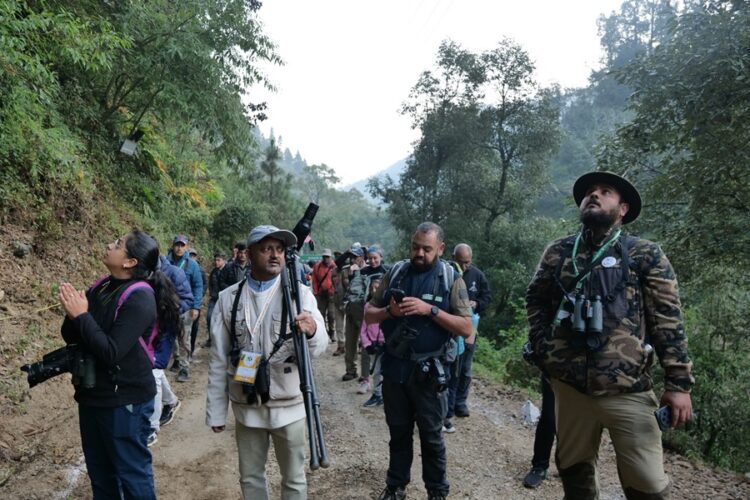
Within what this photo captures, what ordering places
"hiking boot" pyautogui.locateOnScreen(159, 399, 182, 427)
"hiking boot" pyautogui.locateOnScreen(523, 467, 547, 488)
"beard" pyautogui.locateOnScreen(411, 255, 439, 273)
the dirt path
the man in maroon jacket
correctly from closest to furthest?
"beard" pyautogui.locateOnScreen(411, 255, 439, 273) → the dirt path → "hiking boot" pyautogui.locateOnScreen(523, 467, 547, 488) → "hiking boot" pyautogui.locateOnScreen(159, 399, 182, 427) → the man in maroon jacket

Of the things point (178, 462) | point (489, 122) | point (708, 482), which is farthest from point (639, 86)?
point (489, 122)

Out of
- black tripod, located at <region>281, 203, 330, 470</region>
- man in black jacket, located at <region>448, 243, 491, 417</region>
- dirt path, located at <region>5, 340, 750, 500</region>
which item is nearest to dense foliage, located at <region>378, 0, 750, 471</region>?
dirt path, located at <region>5, 340, 750, 500</region>

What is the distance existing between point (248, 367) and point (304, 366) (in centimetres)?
34

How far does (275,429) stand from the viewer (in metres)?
2.87

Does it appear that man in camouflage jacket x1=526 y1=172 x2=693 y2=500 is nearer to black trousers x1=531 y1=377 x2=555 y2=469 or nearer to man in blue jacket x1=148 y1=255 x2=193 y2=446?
black trousers x1=531 y1=377 x2=555 y2=469

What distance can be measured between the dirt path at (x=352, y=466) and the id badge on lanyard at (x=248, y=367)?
→ 1.81 m

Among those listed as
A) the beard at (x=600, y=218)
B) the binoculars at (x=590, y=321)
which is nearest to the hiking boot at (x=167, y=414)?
the binoculars at (x=590, y=321)

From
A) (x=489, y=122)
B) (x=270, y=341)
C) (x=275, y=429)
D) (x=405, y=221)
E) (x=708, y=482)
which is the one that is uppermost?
(x=489, y=122)

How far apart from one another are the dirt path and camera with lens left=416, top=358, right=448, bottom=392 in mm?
1178

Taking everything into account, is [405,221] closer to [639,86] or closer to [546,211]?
[639,86]

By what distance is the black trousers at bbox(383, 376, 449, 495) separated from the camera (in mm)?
3574

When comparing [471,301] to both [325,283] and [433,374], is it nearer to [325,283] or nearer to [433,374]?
[433,374]

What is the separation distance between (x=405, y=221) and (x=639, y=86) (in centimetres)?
1829

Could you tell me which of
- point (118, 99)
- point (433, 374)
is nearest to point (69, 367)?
point (433, 374)
